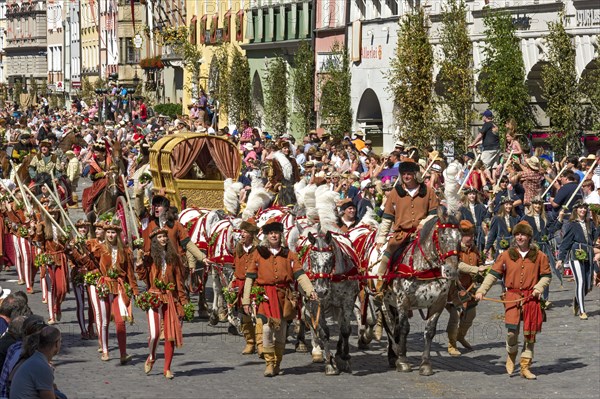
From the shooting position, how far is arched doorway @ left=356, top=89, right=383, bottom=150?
49.8 meters

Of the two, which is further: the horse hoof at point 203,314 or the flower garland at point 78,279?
the horse hoof at point 203,314

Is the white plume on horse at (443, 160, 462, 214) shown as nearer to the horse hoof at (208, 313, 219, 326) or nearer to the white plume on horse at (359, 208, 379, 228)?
the white plume on horse at (359, 208, 379, 228)

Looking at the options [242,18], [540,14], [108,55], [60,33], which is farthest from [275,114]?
[60,33]

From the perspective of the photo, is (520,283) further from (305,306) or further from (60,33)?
(60,33)

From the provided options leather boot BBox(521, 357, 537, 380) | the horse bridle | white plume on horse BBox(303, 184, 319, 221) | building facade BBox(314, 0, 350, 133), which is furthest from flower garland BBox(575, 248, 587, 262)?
building facade BBox(314, 0, 350, 133)

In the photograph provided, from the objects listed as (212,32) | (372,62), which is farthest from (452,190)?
(212,32)

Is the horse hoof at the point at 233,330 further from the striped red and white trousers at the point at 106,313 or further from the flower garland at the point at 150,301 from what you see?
the flower garland at the point at 150,301

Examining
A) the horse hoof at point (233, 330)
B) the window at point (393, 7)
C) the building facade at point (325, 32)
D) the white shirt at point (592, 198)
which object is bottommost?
the horse hoof at point (233, 330)

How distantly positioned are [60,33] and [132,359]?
117642mm

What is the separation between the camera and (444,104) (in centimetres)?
4031

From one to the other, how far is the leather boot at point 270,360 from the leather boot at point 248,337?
166 cm

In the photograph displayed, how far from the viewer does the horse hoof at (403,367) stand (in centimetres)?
1894

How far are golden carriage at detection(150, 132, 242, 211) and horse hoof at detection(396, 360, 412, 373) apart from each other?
26.1 ft

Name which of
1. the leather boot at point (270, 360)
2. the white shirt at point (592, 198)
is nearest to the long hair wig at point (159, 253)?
the leather boot at point (270, 360)
